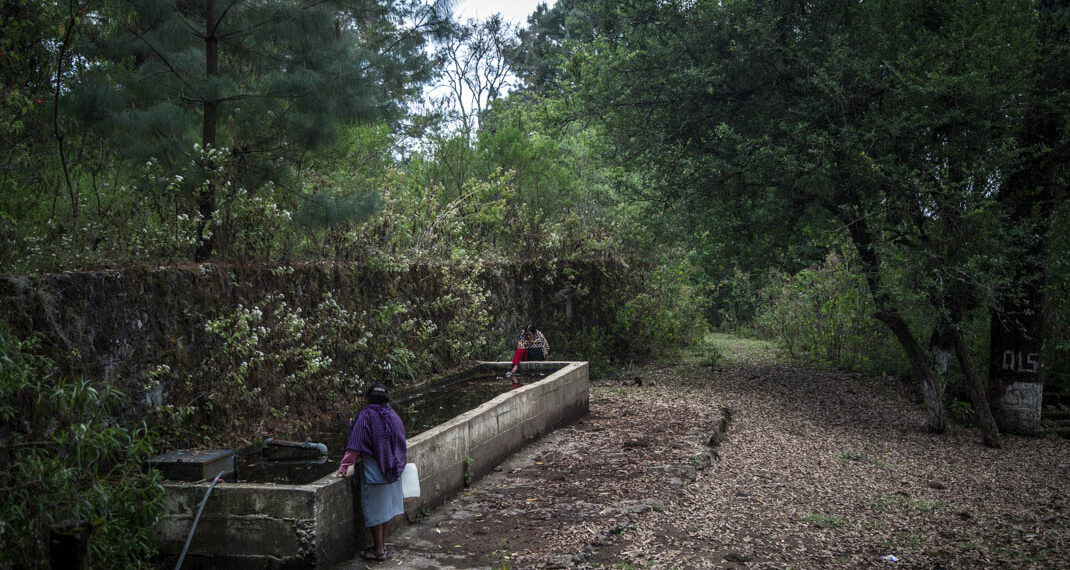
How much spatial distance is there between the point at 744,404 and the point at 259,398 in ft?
28.8

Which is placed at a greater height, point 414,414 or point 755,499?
point 414,414

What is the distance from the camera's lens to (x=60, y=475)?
14.3ft

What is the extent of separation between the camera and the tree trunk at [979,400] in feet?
34.7

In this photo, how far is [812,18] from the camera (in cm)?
1241

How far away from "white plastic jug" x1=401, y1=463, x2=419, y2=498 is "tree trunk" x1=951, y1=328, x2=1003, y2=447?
823 cm

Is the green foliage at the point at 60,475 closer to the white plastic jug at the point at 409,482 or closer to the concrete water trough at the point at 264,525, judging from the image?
the concrete water trough at the point at 264,525

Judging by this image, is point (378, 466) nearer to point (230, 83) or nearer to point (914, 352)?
point (230, 83)

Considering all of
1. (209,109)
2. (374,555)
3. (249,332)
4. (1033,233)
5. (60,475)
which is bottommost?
(374,555)

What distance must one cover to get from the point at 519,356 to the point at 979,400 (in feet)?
22.3

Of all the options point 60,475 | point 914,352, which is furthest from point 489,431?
point 914,352

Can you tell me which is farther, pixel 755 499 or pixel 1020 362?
pixel 1020 362

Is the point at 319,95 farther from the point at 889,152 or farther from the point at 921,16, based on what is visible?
the point at 921,16

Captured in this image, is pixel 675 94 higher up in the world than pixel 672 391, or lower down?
higher up

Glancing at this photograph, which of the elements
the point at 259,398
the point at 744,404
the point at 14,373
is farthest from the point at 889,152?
the point at 14,373
